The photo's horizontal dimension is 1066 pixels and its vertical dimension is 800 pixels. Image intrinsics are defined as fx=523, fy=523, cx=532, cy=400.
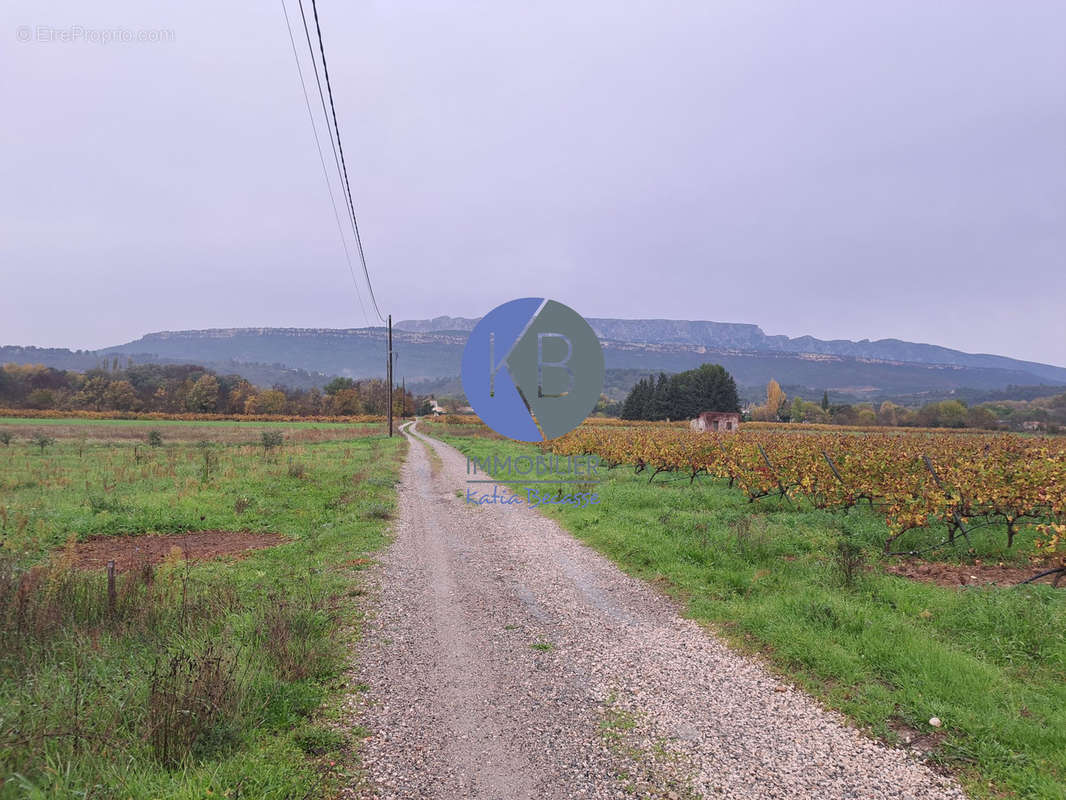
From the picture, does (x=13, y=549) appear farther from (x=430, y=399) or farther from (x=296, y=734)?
(x=430, y=399)

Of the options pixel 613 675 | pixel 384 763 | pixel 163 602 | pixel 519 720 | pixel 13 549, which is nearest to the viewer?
pixel 384 763

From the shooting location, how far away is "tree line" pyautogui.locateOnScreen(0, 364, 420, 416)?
87688mm

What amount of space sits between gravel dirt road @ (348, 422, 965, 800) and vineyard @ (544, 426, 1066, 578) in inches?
212

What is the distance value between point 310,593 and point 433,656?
2620 millimetres

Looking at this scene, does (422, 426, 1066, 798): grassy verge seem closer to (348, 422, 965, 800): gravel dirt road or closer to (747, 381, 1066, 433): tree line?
(348, 422, 965, 800): gravel dirt road

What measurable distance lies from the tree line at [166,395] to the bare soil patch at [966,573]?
87721 mm

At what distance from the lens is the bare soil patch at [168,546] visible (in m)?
8.99

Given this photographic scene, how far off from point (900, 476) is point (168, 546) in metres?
15.5

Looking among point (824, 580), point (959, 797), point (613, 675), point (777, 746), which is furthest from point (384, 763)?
point (824, 580)

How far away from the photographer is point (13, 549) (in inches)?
361

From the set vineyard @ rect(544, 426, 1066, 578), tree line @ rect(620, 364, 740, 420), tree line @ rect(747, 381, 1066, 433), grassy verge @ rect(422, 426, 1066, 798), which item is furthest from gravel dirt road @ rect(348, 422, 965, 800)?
tree line @ rect(620, 364, 740, 420)

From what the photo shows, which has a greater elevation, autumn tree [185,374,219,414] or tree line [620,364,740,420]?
tree line [620,364,740,420]

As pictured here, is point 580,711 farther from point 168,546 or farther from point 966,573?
point 168,546

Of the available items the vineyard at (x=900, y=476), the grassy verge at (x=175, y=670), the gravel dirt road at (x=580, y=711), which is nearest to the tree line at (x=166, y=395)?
the vineyard at (x=900, y=476)
